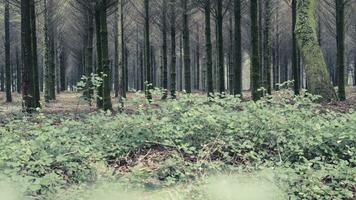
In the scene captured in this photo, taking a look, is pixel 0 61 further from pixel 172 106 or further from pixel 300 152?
pixel 300 152

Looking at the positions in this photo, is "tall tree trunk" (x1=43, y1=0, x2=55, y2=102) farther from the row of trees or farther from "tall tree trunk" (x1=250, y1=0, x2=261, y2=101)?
"tall tree trunk" (x1=250, y1=0, x2=261, y2=101)

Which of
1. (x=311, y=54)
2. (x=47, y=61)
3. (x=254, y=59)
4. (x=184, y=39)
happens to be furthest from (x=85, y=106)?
(x=311, y=54)

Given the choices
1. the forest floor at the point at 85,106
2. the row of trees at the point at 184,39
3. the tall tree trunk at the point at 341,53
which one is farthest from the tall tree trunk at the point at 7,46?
the tall tree trunk at the point at 341,53

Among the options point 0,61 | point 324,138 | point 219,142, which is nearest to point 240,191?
point 219,142

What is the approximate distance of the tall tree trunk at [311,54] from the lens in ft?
41.3

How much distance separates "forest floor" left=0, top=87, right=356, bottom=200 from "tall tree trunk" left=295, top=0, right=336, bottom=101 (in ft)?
16.2

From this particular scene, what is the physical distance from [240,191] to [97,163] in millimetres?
2068

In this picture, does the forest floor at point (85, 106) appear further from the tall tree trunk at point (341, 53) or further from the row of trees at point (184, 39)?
the tall tree trunk at point (341, 53)

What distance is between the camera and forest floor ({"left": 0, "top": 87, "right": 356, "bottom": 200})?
15.6ft

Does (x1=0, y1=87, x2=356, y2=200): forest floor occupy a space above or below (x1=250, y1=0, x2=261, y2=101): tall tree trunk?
below

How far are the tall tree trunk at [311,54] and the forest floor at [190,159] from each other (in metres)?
4.93

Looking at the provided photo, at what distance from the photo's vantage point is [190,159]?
6.43 m

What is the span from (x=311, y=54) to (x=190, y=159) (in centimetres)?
791

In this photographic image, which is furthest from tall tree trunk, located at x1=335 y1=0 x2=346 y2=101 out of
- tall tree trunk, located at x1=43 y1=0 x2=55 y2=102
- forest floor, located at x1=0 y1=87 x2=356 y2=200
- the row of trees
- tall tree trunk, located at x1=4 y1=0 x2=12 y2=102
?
tall tree trunk, located at x1=4 y1=0 x2=12 y2=102
